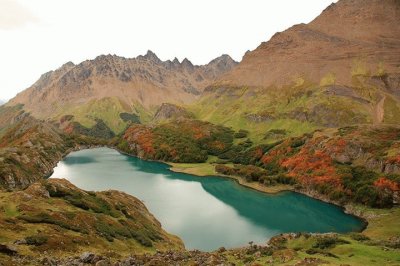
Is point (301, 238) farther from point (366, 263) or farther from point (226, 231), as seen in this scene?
point (226, 231)

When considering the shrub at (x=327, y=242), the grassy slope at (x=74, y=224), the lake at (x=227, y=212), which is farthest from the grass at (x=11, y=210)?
the shrub at (x=327, y=242)

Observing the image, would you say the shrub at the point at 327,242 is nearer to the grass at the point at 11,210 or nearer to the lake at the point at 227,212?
the lake at the point at 227,212

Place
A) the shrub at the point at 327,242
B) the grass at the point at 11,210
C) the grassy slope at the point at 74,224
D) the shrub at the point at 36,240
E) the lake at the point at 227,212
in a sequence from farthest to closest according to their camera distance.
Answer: the lake at the point at 227,212, the shrub at the point at 327,242, the grass at the point at 11,210, the grassy slope at the point at 74,224, the shrub at the point at 36,240

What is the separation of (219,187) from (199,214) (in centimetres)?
5844

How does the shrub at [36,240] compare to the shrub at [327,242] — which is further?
the shrub at [327,242]

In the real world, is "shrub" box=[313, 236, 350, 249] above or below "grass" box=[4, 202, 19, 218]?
below

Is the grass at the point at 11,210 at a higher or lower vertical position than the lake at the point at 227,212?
higher

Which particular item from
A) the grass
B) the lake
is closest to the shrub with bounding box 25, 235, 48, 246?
the grass

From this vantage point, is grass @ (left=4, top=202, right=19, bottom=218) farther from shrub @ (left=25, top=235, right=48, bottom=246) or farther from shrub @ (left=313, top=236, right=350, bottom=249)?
shrub @ (left=313, top=236, right=350, bottom=249)

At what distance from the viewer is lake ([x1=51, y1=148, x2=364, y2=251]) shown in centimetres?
11300

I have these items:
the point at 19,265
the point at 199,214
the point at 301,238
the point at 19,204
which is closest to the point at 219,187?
the point at 199,214

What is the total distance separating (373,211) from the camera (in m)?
139

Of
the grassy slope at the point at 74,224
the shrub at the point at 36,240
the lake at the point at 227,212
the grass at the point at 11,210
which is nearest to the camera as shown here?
the shrub at the point at 36,240

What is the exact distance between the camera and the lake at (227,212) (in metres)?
113
